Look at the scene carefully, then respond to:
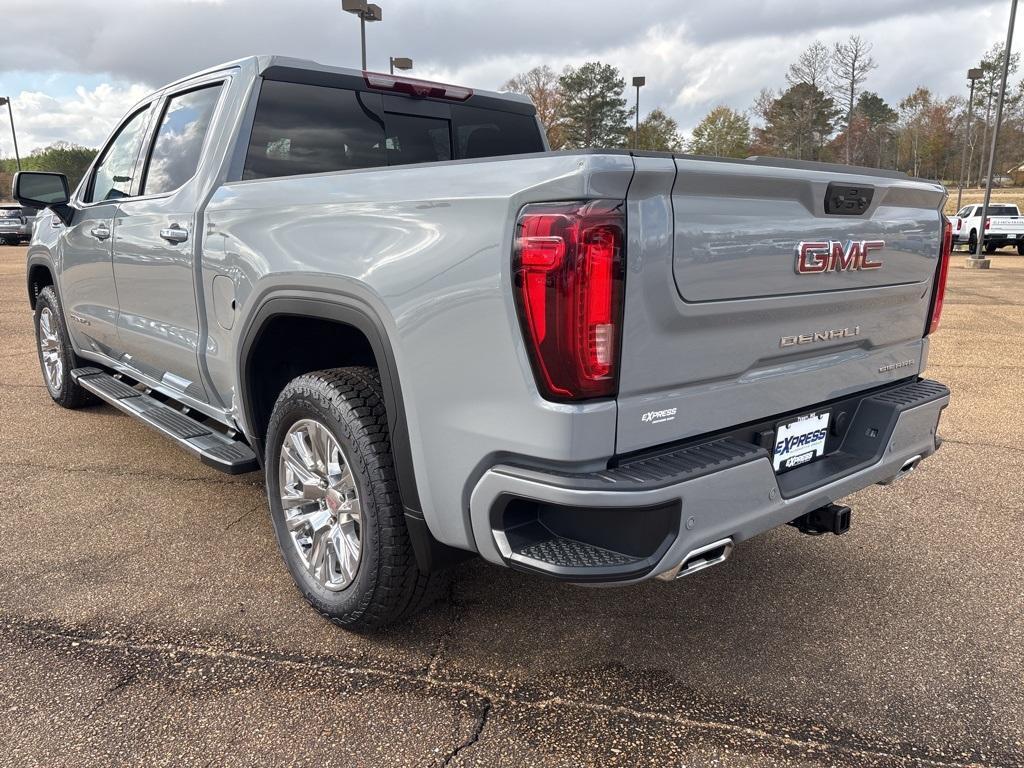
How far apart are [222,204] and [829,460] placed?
2497 millimetres

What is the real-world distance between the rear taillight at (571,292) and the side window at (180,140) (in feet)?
7.47

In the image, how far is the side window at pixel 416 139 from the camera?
154 inches

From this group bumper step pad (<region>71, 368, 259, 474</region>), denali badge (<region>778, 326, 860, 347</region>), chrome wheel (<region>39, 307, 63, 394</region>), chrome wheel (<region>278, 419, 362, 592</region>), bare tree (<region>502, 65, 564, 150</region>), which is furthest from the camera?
bare tree (<region>502, 65, 564, 150</region>)

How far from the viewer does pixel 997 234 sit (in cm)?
2436

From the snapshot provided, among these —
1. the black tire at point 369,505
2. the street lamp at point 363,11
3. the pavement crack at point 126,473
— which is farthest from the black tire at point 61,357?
the street lamp at point 363,11

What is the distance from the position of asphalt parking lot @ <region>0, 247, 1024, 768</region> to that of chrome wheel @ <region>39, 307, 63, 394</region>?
202 centimetres

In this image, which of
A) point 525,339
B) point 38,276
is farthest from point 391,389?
point 38,276

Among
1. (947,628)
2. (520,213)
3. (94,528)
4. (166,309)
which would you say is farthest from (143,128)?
(947,628)

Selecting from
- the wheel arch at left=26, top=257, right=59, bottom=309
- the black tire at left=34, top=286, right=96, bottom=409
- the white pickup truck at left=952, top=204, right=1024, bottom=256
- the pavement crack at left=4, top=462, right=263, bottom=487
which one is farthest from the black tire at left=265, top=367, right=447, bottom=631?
the white pickup truck at left=952, top=204, right=1024, bottom=256

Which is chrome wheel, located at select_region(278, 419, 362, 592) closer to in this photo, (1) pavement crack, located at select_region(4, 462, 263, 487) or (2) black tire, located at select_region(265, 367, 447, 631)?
(2) black tire, located at select_region(265, 367, 447, 631)

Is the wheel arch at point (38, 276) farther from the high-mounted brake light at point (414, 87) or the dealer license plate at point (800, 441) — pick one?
the dealer license plate at point (800, 441)

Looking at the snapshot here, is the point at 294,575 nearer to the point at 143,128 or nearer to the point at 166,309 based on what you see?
the point at 166,309

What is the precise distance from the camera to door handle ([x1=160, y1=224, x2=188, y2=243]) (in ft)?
11.4

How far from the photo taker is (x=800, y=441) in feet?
8.75
